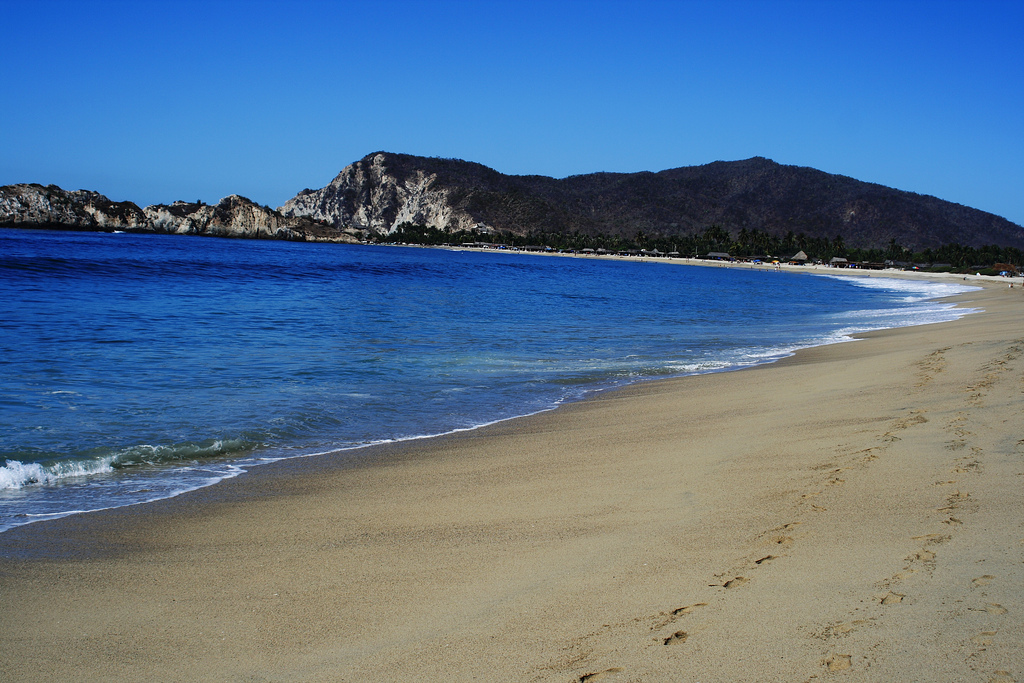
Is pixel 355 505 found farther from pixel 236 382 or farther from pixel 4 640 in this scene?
pixel 236 382

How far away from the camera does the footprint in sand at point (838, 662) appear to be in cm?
259

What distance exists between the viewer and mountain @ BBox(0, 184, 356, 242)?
122375 millimetres

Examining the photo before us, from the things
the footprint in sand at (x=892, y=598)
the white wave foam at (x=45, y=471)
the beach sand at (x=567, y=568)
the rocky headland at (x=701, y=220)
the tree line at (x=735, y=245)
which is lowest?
the white wave foam at (x=45, y=471)

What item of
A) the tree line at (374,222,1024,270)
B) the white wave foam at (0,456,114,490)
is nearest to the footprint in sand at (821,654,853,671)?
the white wave foam at (0,456,114,490)

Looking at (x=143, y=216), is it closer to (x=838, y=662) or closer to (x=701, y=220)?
(x=701, y=220)

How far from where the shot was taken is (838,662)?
8.61 ft

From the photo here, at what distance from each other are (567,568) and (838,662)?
145 centimetres

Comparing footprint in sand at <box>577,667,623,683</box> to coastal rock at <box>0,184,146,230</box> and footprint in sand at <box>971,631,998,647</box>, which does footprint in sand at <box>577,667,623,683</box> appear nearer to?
footprint in sand at <box>971,631,998,647</box>

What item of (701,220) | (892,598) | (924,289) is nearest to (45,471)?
(892,598)

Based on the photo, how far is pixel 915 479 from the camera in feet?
15.4

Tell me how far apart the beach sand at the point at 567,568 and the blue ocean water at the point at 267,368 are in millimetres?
1042

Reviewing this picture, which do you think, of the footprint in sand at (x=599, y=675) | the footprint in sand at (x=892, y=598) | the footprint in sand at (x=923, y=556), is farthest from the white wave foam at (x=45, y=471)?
the footprint in sand at (x=923, y=556)

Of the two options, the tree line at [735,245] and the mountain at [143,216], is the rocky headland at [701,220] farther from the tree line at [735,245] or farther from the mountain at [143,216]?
the tree line at [735,245]

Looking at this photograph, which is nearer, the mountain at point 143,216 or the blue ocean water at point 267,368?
the blue ocean water at point 267,368
